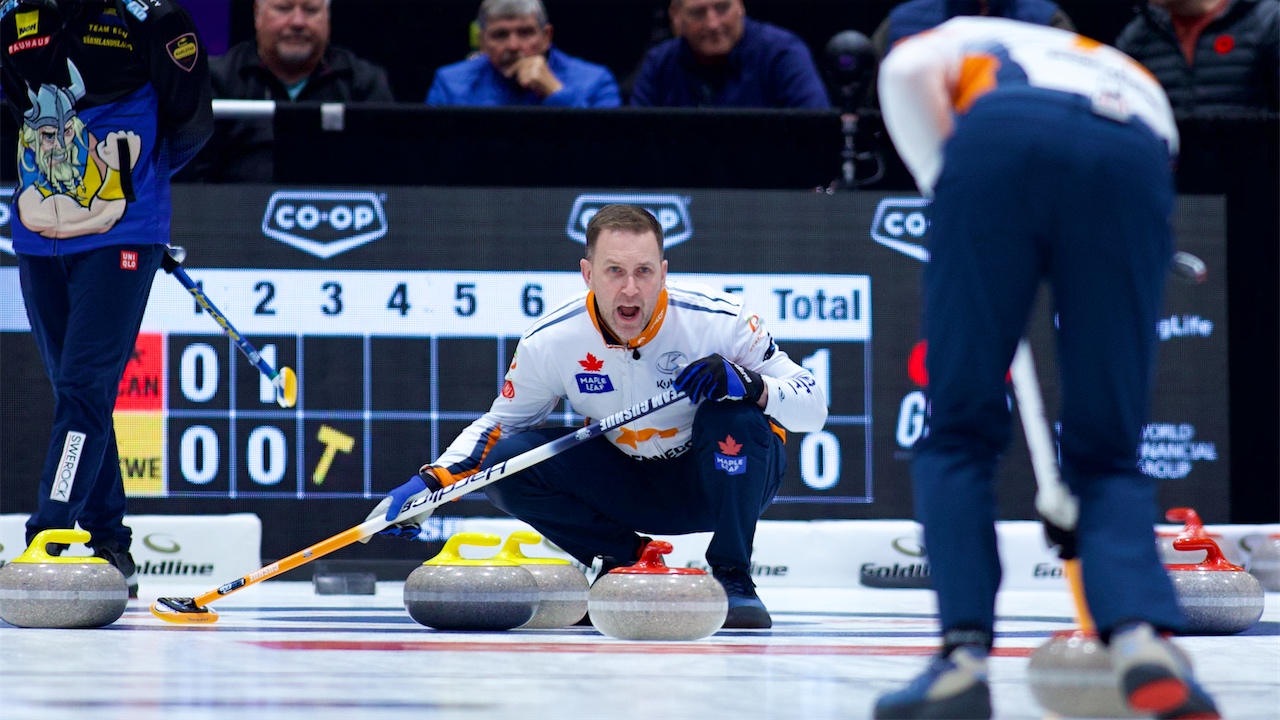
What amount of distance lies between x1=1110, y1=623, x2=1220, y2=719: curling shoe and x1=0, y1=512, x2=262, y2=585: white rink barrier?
12.5 feet

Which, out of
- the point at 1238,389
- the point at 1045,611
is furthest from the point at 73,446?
the point at 1238,389

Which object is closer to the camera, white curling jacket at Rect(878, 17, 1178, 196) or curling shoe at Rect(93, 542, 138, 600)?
white curling jacket at Rect(878, 17, 1178, 196)

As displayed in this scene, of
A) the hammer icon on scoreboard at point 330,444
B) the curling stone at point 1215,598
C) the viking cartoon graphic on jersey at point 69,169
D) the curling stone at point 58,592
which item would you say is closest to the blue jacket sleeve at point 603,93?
the hammer icon on scoreboard at point 330,444

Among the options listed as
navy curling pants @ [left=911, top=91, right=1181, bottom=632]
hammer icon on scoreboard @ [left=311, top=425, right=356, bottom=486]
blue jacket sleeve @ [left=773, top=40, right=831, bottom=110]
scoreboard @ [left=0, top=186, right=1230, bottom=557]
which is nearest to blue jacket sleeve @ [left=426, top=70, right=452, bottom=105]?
scoreboard @ [left=0, top=186, right=1230, bottom=557]

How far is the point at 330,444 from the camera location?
5.23 metres

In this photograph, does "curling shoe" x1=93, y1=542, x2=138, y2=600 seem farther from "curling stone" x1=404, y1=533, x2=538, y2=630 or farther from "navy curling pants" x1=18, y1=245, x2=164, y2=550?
"curling stone" x1=404, y1=533, x2=538, y2=630

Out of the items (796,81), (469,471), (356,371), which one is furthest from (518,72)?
(469,471)

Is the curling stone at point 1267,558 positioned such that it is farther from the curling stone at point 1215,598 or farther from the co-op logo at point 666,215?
the co-op logo at point 666,215

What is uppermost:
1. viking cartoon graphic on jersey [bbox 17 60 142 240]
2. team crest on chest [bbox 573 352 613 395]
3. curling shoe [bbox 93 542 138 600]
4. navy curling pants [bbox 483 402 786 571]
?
viking cartoon graphic on jersey [bbox 17 60 142 240]

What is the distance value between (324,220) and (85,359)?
1457mm

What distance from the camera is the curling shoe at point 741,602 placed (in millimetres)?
3383

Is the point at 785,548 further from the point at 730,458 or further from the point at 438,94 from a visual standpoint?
the point at 438,94

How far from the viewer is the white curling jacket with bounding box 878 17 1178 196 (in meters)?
1.90

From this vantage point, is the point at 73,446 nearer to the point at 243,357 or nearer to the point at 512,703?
the point at 243,357
